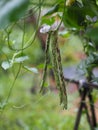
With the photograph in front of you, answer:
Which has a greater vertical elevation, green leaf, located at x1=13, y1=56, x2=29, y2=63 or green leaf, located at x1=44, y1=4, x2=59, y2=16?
green leaf, located at x1=44, y1=4, x2=59, y2=16

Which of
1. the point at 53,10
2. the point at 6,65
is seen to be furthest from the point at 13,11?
the point at 6,65

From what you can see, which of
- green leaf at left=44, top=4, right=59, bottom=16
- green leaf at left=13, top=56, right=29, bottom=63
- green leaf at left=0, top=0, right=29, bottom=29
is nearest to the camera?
green leaf at left=0, top=0, right=29, bottom=29

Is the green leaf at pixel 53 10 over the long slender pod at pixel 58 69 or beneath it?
over

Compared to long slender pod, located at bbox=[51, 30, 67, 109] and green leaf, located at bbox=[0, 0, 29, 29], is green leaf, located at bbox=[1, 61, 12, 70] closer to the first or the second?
long slender pod, located at bbox=[51, 30, 67, 109]

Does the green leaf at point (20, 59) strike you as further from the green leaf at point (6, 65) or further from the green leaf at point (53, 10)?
the green leaf at point (53, 10)

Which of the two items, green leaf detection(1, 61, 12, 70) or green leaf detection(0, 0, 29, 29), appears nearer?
green leaf detection(0, 0, 29, 29)

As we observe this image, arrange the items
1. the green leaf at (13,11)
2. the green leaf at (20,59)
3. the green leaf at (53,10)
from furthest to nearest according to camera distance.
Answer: the green leaf at (20,59) → the green leaf at (53,10) → the green leaf at (13,11)

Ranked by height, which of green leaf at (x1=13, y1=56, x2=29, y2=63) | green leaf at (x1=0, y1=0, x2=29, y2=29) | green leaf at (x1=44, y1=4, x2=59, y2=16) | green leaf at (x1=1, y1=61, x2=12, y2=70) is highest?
green leaf at (x1=0, y1=0, x2=29, y2=29)

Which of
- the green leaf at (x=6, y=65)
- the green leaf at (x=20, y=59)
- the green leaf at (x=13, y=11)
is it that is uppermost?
the green leaf at (x=13, y=11)

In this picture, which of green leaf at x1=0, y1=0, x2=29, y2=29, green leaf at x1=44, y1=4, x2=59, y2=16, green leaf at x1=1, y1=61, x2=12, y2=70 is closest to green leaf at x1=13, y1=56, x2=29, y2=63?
green leaf at x1=1, y1=61, x2=12, y2=70

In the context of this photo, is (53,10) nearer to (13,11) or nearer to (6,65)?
(6,65)

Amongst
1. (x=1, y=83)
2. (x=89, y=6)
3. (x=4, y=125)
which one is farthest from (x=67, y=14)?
(x=1, y=83)

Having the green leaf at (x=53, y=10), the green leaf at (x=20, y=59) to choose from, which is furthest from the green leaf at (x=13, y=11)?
the green leaf at (x=20, y=59)
